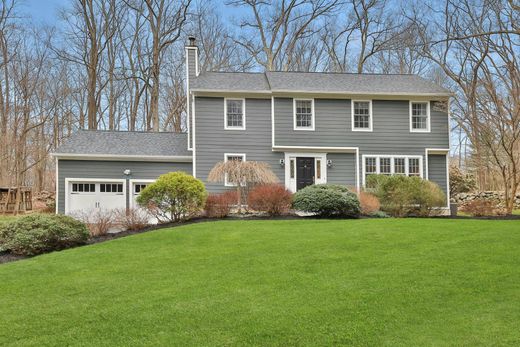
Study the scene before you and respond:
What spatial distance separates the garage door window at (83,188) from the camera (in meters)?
17.8

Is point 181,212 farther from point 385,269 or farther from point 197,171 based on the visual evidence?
point 385,269

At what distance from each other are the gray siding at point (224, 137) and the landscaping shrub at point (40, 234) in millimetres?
7810

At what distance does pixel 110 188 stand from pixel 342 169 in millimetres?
9336

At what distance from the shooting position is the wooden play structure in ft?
75.4

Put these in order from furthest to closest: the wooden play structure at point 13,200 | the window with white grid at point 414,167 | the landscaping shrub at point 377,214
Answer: the wooden play structure at point 13,200, the window with white grid at point 414,167, the landscaping shrub at point 377,214

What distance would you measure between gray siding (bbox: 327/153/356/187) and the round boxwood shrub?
3945 millimetres

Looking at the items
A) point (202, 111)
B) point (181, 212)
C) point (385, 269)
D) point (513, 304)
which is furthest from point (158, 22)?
point (513, 304)

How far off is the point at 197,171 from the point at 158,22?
1417 cm

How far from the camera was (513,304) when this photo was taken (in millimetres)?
5465

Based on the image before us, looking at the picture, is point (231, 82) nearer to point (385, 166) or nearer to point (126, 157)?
point (126, 157)

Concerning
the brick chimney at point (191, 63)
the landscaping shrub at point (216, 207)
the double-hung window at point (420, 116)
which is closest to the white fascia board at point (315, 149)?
the double-hung window at point (420, 116)

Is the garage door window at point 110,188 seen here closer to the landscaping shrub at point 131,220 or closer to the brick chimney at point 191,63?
the landscaping shrub at point 131,220

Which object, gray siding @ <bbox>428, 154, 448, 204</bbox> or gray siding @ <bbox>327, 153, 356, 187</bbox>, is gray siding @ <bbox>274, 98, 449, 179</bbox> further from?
gray siding @ <bbox>428, 154, 448, 204</bbox>

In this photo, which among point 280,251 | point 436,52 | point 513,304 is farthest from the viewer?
point 436,52
